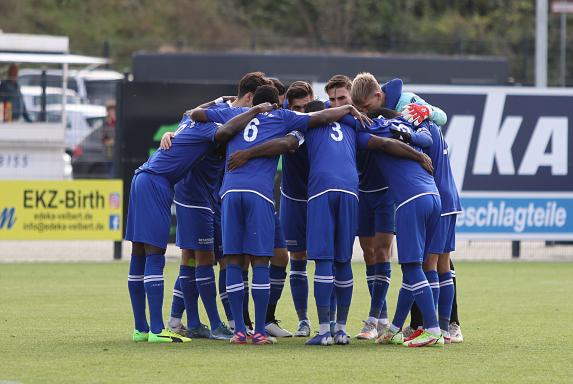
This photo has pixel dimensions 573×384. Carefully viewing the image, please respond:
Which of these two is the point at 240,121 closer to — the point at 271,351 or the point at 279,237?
the point at 279,237

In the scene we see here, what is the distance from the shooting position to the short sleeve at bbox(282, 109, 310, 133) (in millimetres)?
10562

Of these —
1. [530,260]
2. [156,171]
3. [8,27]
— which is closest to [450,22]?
[8,27]

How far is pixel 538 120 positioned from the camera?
20906 mm

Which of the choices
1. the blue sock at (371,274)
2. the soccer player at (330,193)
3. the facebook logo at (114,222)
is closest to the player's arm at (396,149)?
the soccer player at (330,193)

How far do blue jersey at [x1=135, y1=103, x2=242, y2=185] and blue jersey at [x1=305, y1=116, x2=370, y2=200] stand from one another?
74cm

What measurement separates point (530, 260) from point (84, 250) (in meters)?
7.88

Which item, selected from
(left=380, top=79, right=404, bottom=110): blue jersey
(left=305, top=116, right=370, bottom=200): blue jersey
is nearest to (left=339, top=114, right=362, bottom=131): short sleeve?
(left=305, top=116, right=370, bottom=200): blue jersey

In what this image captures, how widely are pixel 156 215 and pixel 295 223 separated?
4.21ft

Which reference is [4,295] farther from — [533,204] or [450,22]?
[450,22]

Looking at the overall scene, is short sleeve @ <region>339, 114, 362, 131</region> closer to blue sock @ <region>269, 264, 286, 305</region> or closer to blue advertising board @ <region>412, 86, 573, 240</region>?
blue sock @ <region>269, 264, 286, 305</region>

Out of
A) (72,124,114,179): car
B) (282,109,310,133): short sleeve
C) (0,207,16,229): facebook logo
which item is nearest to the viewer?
(282,109,310,133): short sleeve

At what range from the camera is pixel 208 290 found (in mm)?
11188

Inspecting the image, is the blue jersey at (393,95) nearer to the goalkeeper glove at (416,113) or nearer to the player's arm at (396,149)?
the goalkeeper glove at (416,113)

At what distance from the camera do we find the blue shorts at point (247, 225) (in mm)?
10414
